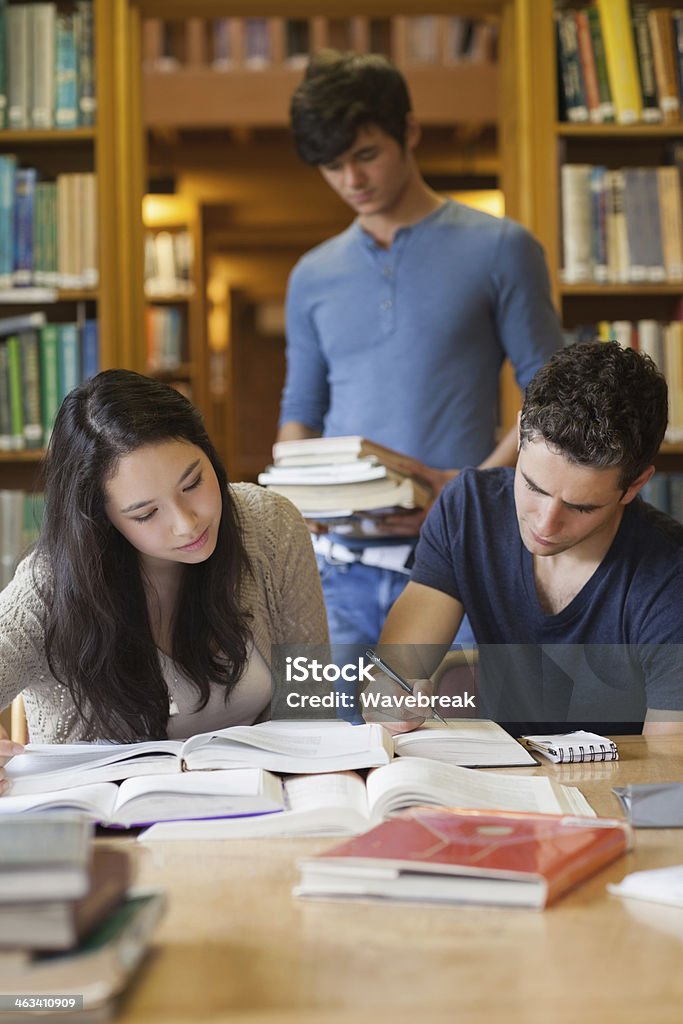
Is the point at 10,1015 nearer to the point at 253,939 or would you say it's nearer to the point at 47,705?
the point at 253,939

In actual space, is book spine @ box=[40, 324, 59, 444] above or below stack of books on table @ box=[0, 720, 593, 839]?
above

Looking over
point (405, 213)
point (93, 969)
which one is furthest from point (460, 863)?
point (405, 213)

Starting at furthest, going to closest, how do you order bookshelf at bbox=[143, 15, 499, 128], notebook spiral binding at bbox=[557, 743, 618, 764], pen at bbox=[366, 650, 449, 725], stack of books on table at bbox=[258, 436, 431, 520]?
bookshelf at bbox=[143, 15, 499, 128]
stack of books on table at bbox=[258, 436, 431, 520]
pen at bbox=[366, 650, 449, 725]
notebook spiral binding at bbox=[557, 743, 618, 764]

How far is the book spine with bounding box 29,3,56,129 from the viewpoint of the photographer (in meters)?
3.00

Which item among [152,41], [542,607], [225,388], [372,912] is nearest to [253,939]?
[372,912]

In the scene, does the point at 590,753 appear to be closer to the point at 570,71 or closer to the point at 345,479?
the point at 345,479

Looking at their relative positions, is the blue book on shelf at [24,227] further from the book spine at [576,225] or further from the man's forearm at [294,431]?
the book spine at [576,225]

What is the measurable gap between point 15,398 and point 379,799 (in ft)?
7.44

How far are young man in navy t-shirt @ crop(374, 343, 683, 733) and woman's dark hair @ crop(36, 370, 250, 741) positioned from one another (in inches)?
10.5

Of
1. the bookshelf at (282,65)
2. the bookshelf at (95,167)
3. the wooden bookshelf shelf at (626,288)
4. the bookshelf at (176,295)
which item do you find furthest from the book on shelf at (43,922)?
the bookshelf at (176,295)

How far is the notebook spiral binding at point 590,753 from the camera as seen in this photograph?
134cm

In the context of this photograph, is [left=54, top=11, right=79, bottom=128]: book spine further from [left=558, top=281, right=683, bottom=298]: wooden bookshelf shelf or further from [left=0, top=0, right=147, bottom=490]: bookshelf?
[left=558, top=281, right=683, bottom=298]: wooden bookshelf shelf

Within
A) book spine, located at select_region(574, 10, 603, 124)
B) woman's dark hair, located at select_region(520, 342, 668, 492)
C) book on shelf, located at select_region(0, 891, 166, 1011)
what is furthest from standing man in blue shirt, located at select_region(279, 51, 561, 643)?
book on shelf, located at select_region(0, 891, 166, 1011)

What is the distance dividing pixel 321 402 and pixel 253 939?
5.92ft
